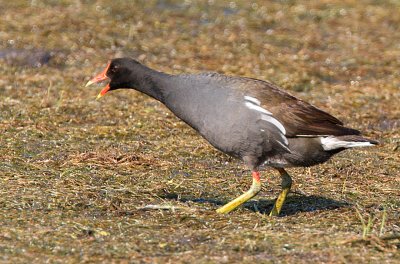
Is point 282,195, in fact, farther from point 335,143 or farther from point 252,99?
point 252,99

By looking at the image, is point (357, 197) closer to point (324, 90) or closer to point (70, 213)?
point (70, 213)

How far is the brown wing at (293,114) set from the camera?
6.71 meters

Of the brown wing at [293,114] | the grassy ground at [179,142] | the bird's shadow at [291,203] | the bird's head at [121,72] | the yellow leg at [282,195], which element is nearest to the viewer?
the grassy ground at [179,142]

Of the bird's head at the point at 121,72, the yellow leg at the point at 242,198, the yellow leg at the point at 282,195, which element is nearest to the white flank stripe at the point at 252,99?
the yellow leg at the point at 242,198

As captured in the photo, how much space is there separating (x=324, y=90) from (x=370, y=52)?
6.92 ft

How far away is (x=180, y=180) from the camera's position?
24.8ft

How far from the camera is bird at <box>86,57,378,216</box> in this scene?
6.59 meters

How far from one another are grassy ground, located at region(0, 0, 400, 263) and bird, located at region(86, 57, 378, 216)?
1.46 ft

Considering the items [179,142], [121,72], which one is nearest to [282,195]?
[121,72]

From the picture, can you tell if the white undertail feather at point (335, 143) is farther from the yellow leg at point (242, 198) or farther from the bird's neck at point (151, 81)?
the bird's neck at point (151, 81)

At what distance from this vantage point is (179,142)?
28.9 ft

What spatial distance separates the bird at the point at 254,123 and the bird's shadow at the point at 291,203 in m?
0.19

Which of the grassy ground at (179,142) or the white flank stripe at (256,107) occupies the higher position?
the white flank stripe at (256,107)

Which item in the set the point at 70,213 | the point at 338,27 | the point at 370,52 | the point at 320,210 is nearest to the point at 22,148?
the point at 70,213
